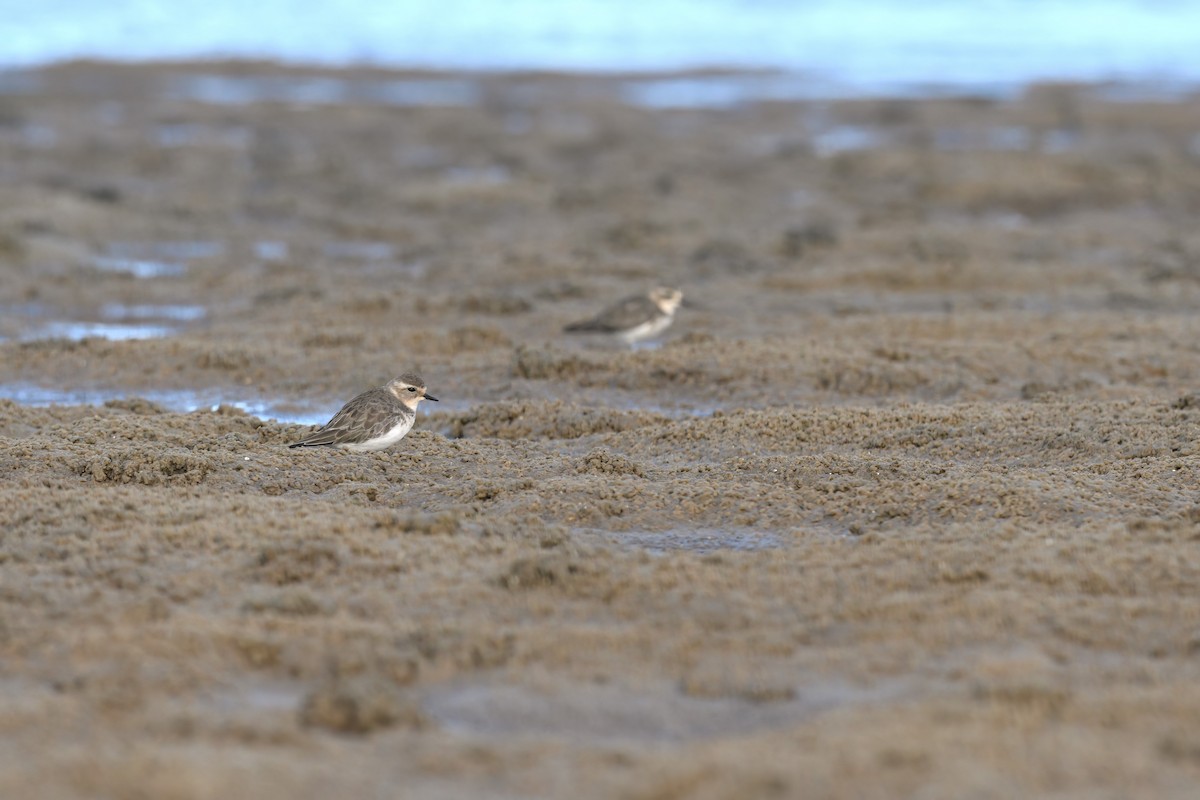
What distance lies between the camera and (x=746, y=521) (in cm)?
795

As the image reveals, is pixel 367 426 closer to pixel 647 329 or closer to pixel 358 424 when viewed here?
pixel 358 424

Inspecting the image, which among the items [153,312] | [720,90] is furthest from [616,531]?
[720,90]

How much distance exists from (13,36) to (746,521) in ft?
195

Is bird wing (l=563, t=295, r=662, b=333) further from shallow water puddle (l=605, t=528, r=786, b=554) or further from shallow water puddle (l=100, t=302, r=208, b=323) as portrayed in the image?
shallow water puddle (l=605, t=528, r=786, b=554)

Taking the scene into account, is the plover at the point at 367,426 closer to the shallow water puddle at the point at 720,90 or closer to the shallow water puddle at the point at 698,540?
the shallow water puddle at the point at 698,540

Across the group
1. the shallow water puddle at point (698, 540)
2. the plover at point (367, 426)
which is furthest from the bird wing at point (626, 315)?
the shallow water puddle at point (698, 540)

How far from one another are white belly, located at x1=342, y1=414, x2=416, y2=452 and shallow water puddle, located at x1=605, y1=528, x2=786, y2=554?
1.68 meters

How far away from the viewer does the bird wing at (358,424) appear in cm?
871

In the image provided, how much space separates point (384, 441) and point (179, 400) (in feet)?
12.3

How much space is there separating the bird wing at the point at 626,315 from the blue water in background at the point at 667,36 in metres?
36.2

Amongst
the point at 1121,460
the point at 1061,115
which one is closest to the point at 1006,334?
the point at 1121,460

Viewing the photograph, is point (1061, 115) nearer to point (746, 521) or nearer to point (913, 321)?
point (913, 321)

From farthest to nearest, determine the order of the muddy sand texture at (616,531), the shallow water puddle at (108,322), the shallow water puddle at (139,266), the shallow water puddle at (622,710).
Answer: the shallow water puddle at (139,266)
the shallow water puddle at (108,322)
the shallow water puddle at (622,710)
the muddy sand texture at (616,531)

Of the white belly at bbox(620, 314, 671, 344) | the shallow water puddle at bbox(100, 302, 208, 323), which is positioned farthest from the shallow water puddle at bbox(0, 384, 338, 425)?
the shallow water puddle at bbox(100, 302, 208, 323)
